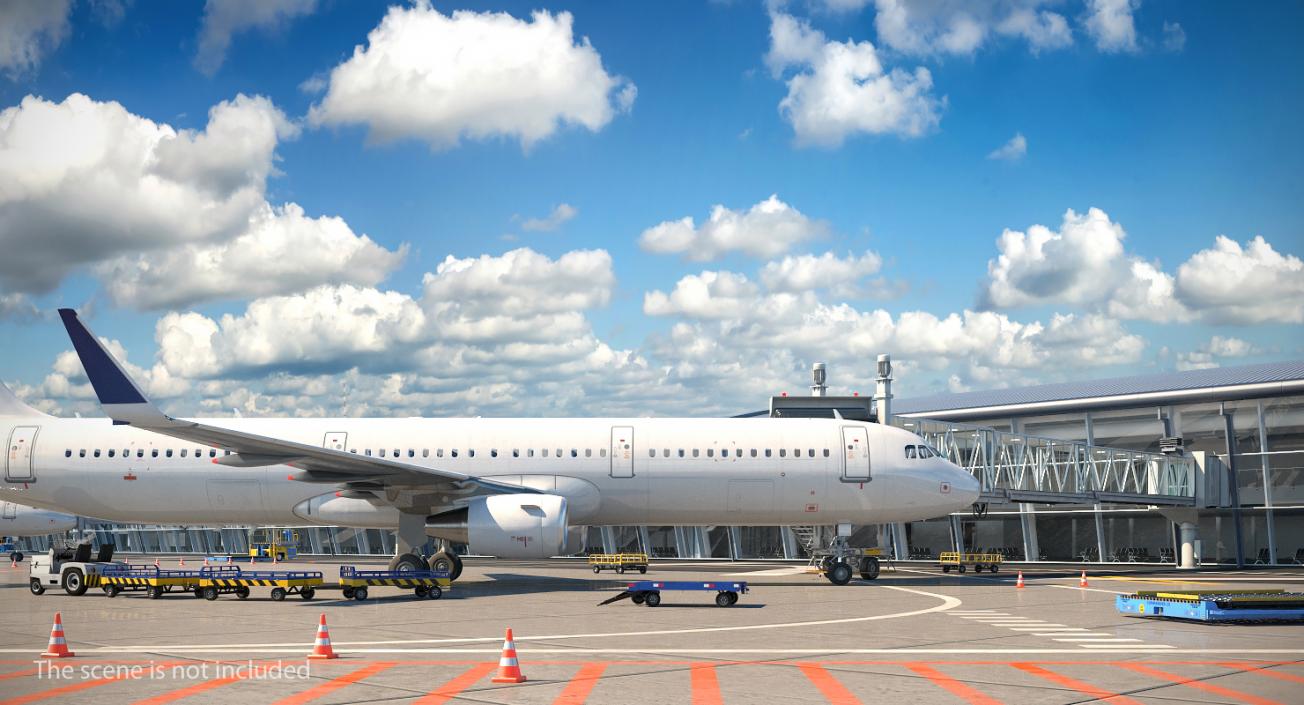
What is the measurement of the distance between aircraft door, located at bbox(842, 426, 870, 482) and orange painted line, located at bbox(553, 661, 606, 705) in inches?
655

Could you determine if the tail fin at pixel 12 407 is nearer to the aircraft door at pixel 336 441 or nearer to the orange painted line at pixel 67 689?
the aircraft door at pixel 336 441

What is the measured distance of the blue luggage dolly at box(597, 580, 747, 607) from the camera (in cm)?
2334

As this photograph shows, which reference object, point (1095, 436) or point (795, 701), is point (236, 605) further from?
point (1095, 436)

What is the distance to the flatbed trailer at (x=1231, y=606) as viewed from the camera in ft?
63.6

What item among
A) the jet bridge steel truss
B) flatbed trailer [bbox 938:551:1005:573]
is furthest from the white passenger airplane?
the jet bridge steel truss

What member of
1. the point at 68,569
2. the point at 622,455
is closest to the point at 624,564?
the point at 622,455

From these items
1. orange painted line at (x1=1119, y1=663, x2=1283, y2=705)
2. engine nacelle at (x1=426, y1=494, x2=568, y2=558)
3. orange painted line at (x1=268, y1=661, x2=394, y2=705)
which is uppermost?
engine nacelle at (x1=426, y1=494, x2=568, y2=558)

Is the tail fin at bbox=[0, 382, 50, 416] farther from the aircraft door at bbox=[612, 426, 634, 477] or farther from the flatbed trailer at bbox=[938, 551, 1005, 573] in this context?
the flatbed trailer at bbox=[938, 551, 1005, 573]

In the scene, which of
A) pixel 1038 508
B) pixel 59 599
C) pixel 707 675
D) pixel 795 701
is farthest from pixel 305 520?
pixel 1038 508

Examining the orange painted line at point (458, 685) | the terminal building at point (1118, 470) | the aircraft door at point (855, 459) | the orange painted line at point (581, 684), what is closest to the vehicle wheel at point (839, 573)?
the aircraft door at point (855, 459)

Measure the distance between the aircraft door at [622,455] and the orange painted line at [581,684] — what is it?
15.1m

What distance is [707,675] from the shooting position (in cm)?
Result: 1314

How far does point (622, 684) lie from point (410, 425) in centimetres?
1915

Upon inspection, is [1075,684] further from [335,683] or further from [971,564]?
[971,564]
